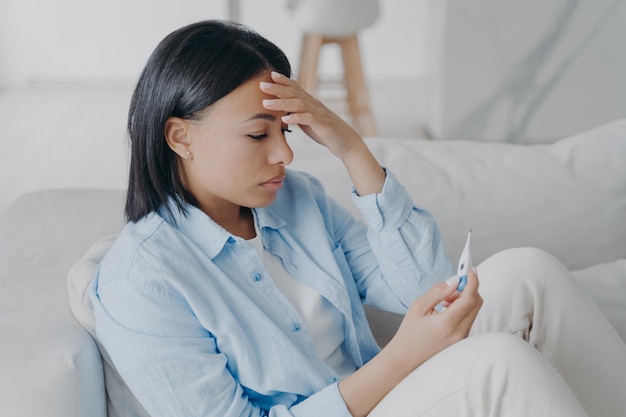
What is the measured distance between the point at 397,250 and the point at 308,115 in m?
0.28

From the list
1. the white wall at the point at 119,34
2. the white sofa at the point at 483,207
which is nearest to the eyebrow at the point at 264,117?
the white sofa at the point at 483,207

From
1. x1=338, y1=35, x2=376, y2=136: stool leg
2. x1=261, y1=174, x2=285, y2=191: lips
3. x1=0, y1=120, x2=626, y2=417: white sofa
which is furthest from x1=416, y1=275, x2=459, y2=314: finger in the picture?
x1=338, y1=35, x2=376, y2=136: stool leg

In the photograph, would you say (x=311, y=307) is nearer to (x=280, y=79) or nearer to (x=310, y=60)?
(x=280, y=79)

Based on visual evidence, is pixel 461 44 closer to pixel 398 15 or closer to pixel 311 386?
pixel 398 15

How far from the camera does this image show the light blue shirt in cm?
121

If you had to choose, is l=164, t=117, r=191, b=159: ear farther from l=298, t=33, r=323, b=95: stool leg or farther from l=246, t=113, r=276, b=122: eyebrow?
l=298, t=33, r=323, b=95: stool leg

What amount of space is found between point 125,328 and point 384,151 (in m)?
0.92

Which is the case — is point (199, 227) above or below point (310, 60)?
above

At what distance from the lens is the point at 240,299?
1.29 metres

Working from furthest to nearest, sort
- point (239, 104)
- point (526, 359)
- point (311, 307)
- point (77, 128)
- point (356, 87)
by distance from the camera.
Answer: point (77, 128)
point (356, 87)
point (311, 307)
point (239, 104)
point (526, 359)

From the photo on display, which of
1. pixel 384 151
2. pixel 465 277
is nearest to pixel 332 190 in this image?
pixel 384 151

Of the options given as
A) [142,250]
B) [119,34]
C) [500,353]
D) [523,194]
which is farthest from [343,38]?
[500,353]

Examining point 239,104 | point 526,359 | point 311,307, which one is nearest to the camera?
point 526,359

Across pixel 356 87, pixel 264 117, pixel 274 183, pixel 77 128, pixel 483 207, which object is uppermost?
pixel 264 117
